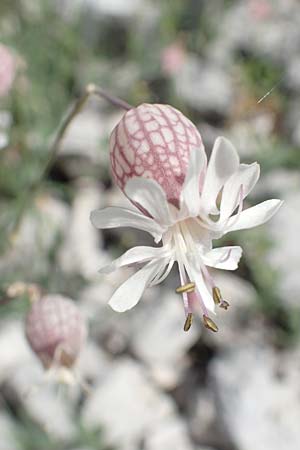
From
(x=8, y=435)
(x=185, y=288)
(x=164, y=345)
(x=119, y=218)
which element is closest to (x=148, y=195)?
(x=119, y=218)

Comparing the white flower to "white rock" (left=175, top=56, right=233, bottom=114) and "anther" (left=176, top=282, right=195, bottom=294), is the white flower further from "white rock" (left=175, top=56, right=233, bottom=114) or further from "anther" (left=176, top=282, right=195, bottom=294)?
"white rock" (left=175, top=56, right=233, bottom=114)

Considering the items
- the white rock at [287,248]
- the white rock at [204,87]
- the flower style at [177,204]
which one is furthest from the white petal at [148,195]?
the white rock at [204,87]

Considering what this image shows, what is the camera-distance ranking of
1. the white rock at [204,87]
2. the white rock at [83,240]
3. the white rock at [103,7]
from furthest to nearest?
the white rock at [103,7] < the white rock at [204,87] < the white rock at [83,240]

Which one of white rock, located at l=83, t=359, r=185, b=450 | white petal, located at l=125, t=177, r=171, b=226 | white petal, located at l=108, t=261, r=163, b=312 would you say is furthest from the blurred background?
white petal, located at l=125, t=177, r=171, b=226

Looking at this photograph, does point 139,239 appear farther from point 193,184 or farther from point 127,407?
point 193,184

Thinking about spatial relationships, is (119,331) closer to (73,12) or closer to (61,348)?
(61,348)

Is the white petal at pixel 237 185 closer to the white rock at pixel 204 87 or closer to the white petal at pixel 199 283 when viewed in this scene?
the white petal at pixel 199 283
